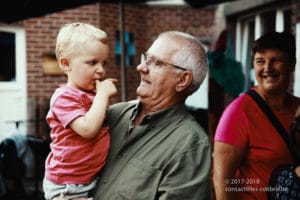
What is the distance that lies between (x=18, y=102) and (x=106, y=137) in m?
6.53

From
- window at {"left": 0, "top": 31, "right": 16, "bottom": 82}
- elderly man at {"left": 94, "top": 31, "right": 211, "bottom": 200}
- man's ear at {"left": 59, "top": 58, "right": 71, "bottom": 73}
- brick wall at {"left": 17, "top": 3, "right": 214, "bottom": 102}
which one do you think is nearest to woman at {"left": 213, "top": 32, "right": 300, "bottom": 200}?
elderly man at {"left": 94, "top": 31, "right": 211, "bottom": 200}

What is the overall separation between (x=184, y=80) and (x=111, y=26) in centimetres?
698

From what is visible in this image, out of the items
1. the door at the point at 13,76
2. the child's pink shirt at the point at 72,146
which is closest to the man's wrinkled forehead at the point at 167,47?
the child's pink shirt at the point at 72,146

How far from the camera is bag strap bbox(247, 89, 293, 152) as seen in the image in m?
2.44

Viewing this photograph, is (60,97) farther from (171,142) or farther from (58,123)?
(171,142)

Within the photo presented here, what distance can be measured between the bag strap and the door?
6.19m

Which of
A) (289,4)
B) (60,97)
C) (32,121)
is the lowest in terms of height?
(32,121)

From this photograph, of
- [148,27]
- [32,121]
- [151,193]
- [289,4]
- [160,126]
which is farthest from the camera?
[148,27]

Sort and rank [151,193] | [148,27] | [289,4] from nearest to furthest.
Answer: [151,193] < [289,4] < [148,27]

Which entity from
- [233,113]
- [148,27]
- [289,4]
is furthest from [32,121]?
[233,113]

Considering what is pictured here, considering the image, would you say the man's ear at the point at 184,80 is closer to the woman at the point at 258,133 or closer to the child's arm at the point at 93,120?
the child's arm at the point at 93,120

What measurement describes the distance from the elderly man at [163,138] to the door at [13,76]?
20.8ft

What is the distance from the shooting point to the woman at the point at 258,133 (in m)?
2.45

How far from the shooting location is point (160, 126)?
205 cm
